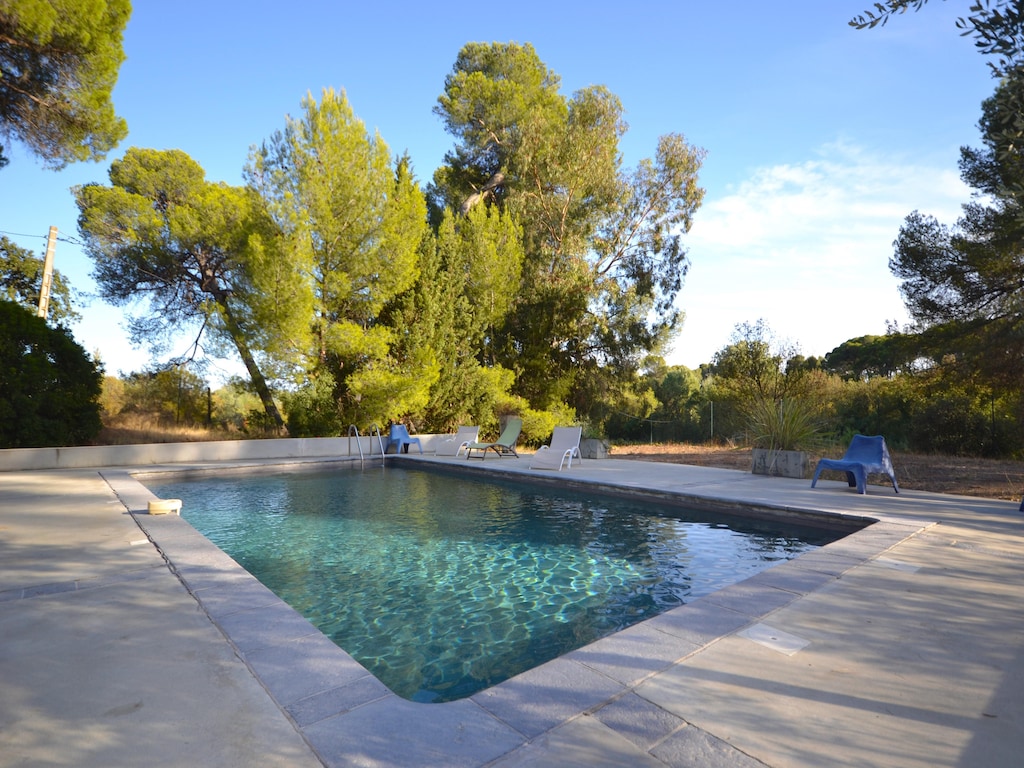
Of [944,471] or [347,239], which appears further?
[347,239]

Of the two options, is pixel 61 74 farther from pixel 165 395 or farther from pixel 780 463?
pixel 780 463

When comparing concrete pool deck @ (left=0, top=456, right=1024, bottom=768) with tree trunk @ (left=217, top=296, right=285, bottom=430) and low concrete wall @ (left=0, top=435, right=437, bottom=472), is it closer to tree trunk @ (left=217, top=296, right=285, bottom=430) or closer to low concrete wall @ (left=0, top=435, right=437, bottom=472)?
low concrete wall @ (left=0, top=435, right=437, bottom=472)

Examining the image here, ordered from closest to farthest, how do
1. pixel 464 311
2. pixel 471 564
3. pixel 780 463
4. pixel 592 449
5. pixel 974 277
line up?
pixel 471 564, pixel 780 463, pixel 974 277, pixel 592 449, pixel 464 311

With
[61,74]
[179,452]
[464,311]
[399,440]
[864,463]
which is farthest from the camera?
[464,311]

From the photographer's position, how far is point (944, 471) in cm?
967

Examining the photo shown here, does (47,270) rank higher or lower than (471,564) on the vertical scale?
higher

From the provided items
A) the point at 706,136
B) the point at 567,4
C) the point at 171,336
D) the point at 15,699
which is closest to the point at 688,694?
the point at 15,699

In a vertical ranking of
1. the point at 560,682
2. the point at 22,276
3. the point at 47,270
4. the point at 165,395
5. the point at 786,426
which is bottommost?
the point at 560,682

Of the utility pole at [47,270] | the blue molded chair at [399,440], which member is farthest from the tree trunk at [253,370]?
the utility pole at [47,270]

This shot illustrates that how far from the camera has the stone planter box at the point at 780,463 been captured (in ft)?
27.7

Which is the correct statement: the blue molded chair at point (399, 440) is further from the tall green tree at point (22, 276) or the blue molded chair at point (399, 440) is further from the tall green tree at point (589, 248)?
the tall green tree at point (22, 276)

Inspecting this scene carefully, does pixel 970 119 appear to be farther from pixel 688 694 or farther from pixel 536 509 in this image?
pixel 688 694

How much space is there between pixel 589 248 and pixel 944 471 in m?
10.8

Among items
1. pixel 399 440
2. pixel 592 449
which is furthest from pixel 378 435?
pixel 592 449
